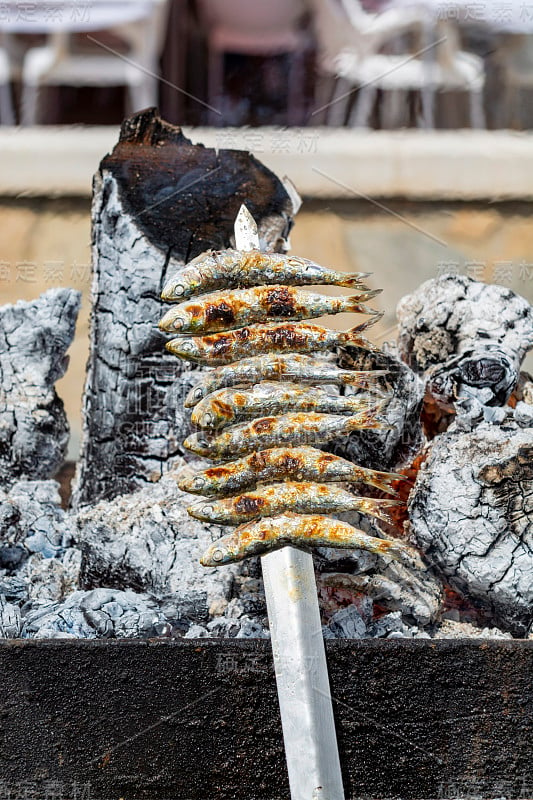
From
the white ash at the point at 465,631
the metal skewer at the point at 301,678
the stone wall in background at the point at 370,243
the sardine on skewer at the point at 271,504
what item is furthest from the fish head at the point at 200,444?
the stone wall in background at the point at 370,243

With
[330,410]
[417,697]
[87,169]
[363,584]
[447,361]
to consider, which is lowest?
[417,697]

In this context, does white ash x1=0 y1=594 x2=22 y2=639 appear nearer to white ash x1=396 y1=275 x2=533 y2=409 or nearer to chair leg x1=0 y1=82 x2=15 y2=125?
white ash x1=396 y1=275 x2=533 y2=409

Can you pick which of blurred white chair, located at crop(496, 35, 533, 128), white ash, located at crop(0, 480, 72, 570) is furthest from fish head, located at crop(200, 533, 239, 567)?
blurred white chair, located at crop(496, 35, 533, 128)

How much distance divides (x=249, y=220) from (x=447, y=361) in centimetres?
A: 58

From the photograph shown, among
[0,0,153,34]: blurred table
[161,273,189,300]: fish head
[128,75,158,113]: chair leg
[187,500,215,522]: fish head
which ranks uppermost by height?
[0,0,153,34]: blurred table

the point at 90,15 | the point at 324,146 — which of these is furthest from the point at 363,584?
the point at 90,15

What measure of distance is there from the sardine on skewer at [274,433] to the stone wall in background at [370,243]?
27.7 inches

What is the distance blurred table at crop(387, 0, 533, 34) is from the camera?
2424 mm

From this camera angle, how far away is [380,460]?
1980 mm

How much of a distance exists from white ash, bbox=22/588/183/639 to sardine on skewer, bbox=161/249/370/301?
22.8 inches

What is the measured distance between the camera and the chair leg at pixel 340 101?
7.97 feet

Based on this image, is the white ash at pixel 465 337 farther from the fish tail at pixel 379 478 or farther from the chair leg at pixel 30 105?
the chair leg at pixel 30 105

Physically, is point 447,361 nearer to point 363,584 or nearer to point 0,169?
point 363,584

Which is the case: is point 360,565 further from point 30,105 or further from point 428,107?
point 30,105
